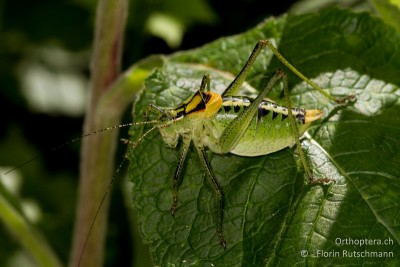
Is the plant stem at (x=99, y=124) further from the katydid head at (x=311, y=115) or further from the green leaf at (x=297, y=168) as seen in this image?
the katydid head at (x=311, y=115)

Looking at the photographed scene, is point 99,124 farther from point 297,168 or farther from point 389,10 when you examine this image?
point 389,10

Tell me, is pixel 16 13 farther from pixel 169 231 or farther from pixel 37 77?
pixel 169 231

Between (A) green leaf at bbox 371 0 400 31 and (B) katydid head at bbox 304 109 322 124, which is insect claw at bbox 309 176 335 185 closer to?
(B) katydid head at bbox 304 109 322 124

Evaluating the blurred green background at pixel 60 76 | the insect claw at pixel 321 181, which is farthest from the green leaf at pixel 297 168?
the blurred green background at pixel 60 76

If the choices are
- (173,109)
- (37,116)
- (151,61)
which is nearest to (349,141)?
(173,109)

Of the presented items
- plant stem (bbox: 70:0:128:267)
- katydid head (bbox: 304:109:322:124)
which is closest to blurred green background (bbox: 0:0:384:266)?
plant stem (bbox: 70:0:128:267)

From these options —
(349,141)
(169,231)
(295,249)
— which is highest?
(349,141)
